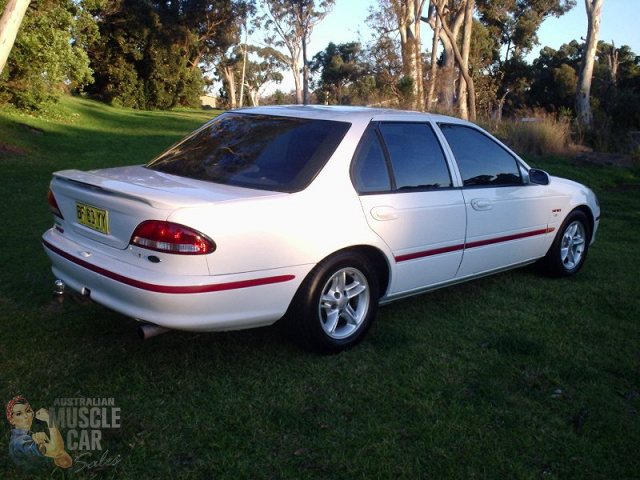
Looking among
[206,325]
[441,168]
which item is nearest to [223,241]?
[206,325]

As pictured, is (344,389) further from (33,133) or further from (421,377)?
(33,133)

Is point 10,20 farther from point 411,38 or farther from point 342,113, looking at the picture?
point 411,38

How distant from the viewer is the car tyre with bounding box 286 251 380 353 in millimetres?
3793

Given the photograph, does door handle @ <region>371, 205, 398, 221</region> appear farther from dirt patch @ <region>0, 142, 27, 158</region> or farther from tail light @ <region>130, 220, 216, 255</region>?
dirt patch @ <region>0, 142, 27, 158</region>

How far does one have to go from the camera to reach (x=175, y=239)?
3285 mm

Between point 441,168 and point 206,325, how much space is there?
220cm

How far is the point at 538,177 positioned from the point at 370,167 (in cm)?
202

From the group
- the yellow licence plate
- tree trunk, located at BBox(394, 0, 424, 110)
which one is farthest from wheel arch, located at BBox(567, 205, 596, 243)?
tree trunk, located at BBox(394, 0, 424, 110)

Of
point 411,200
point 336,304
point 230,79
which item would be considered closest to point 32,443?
point 336,304

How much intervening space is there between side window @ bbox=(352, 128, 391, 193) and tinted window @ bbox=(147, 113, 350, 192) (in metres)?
0.18

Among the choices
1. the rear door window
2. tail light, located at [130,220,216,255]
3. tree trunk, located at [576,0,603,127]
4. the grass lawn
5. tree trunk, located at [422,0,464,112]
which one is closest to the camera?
the grass lawn

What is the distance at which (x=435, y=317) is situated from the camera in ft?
15.8

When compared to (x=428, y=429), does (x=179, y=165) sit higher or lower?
higher

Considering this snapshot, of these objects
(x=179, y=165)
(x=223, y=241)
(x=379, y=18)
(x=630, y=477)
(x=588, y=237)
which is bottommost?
(x=630, y=477)
